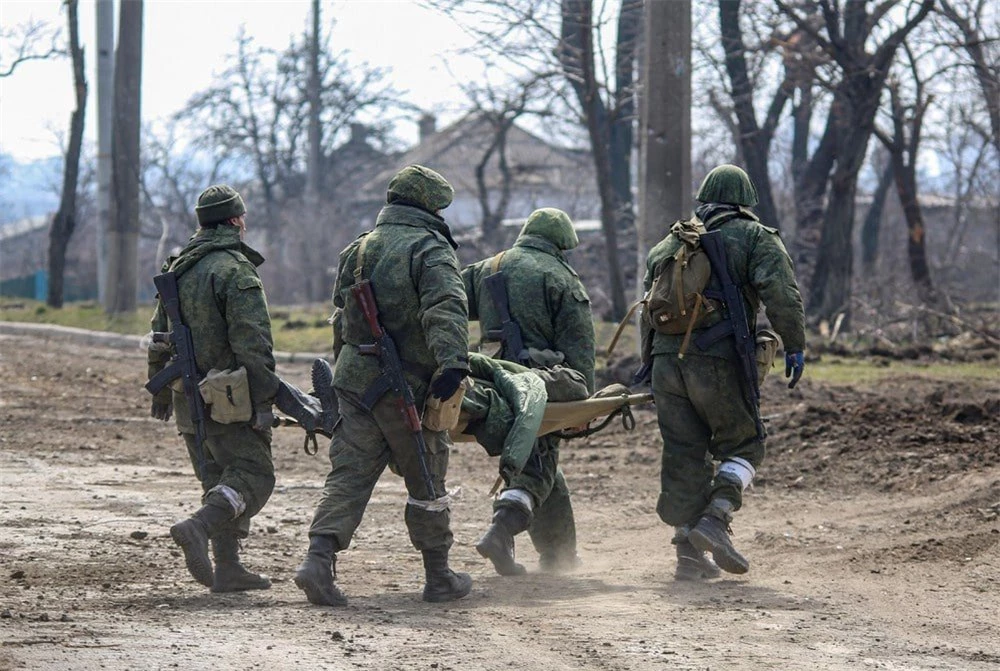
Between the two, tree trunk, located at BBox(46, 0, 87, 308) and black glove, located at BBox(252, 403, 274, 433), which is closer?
black glove, located at BBox(252, 403, 274, 433)

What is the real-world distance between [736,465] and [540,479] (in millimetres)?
1009

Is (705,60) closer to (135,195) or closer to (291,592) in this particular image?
(135,195)

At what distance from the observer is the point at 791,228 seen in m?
42.3

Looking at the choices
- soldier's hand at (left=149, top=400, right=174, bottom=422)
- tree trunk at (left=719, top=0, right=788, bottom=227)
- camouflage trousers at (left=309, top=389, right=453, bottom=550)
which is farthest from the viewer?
tree trunk at (left=719, top=0, right=788, bottom=227)

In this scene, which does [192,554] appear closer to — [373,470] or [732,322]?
[373,470]

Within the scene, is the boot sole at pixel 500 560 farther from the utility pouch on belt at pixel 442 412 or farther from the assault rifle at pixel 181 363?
the assault rifle at pixel 181 363

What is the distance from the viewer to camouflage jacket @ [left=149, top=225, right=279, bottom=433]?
279 inches

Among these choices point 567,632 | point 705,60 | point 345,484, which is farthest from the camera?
point 705,60

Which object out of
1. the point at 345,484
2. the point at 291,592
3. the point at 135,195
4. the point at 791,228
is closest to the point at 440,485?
the point at 345,484

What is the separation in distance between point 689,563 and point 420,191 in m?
2.40

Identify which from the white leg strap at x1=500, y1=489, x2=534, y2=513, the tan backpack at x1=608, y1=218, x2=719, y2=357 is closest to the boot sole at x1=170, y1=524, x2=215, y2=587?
the white leg strap at x1=500, y1=489, x2=534, y2=513

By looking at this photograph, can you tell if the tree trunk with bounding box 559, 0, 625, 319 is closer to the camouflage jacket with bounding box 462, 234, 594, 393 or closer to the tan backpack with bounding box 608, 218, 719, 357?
the camouflage jacket with bounding box 462, 234, 594, 393

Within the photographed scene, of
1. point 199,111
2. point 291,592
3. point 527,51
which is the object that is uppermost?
point 199,111

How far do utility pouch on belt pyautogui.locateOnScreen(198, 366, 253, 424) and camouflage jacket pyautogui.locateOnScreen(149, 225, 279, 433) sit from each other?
0.07 metres
